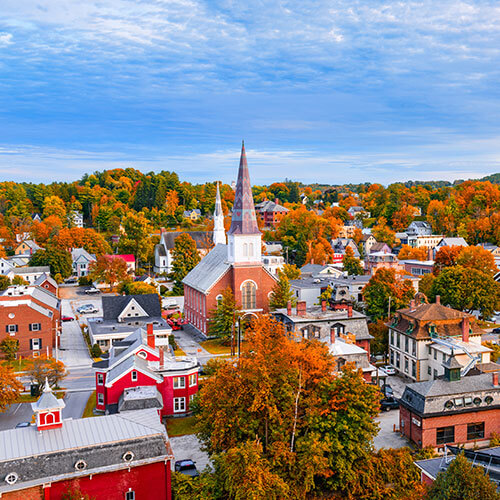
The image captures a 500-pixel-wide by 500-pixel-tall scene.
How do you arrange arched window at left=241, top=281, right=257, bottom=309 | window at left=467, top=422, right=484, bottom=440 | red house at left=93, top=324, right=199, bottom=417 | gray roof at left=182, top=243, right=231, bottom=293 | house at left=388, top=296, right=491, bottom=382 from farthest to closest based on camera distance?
arched window at left=241, top=281, right=257, bottom=309
gray roof at left=182, top=243, right=231, bottom=293
house at left=388, top=296, right=491, bottom=382
red house at left=93, top=324, right=199, bottom=417
window at left=467, top=422, right=484, bottom=440

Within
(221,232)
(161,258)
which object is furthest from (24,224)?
(221,232)

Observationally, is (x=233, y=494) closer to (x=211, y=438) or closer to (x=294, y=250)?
(x=211, y=438)

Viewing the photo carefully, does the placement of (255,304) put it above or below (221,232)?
below

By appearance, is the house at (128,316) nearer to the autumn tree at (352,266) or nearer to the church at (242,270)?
the church at (242,270)

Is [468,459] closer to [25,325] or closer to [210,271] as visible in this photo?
[25,325]

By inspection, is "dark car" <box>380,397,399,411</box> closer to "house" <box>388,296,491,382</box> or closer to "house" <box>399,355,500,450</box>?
"house" <box>399,355,500,450</box>

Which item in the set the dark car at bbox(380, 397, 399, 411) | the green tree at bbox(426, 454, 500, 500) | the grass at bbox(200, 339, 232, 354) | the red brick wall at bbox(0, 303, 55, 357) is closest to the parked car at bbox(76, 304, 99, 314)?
the red brick wall at bbox(0, 303, 55, 357)
